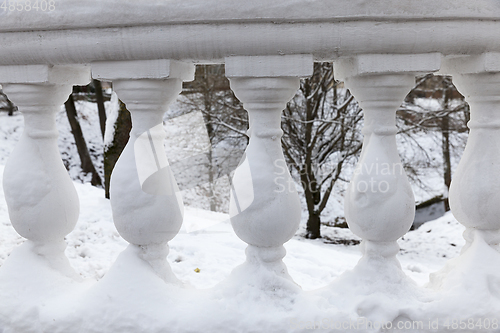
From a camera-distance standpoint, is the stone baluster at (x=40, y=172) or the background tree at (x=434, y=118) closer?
the stone baluster at (x=40, y=172)

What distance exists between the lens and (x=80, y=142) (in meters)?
10.0

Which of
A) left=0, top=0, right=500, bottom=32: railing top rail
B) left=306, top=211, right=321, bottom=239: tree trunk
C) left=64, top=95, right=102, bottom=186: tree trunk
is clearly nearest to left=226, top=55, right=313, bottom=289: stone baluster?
left=0, top=0, right=500, bottom=32: railing top rail

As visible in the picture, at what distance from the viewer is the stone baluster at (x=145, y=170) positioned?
1008 mm

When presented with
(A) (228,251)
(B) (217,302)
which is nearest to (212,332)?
(B) (217,302)

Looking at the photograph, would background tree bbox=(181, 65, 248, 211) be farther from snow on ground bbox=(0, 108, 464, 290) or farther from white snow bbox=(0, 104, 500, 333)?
white snow bbox=(0, 104, 500, 333)

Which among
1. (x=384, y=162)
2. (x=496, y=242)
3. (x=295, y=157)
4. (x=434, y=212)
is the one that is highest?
(x=384, y=162)

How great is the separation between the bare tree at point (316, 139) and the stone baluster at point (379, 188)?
6684mm

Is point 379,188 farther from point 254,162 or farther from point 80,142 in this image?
point 80,142

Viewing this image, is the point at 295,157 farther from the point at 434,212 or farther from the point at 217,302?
the point at 217,302

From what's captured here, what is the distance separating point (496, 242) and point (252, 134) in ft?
2.53

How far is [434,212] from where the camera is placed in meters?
11.1

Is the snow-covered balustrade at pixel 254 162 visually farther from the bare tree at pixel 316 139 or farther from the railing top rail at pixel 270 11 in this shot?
the bare tree at pixel 316 139

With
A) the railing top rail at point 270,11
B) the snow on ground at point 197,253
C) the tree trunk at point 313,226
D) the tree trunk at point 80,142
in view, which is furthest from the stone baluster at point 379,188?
the tree trunk at point 80,142

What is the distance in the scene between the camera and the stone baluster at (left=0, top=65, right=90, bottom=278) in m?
1.11
